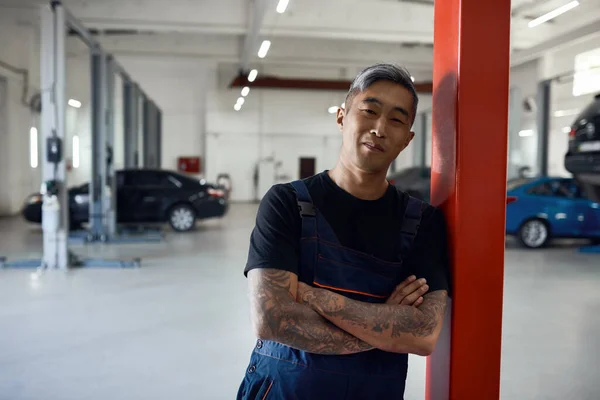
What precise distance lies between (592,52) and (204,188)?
10787mm

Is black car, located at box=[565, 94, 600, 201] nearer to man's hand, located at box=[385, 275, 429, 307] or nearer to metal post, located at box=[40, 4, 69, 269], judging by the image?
man's hand, located at box=[385, 275, 429, 307]

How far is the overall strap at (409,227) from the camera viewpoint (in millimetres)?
1544

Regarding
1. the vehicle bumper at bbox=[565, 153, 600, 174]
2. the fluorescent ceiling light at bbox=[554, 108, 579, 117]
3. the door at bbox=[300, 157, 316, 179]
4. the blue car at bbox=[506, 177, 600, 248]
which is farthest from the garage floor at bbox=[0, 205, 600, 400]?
the door at bbox=[300, 157, 316, 179]

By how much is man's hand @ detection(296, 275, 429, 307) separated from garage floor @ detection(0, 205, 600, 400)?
1604mm

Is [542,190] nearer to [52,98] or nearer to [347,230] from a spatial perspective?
[52,98]

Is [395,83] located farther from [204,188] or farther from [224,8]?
[224,8]

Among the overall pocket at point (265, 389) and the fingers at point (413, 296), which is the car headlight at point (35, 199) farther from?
the fingers at point (413, 296)

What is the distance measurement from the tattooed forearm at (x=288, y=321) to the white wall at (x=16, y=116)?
13.4m

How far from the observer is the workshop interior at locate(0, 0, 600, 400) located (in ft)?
10.2

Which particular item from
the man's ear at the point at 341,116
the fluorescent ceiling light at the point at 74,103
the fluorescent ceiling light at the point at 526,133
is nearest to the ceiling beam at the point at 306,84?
the fluorescent ceiling light at the point at 526,133

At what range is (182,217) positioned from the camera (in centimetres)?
996

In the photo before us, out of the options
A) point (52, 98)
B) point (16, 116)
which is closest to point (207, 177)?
point (16, 116)

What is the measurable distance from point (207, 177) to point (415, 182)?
1119 centimetres

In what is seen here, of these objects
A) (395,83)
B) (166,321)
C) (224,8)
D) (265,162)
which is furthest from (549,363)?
(265,162)
